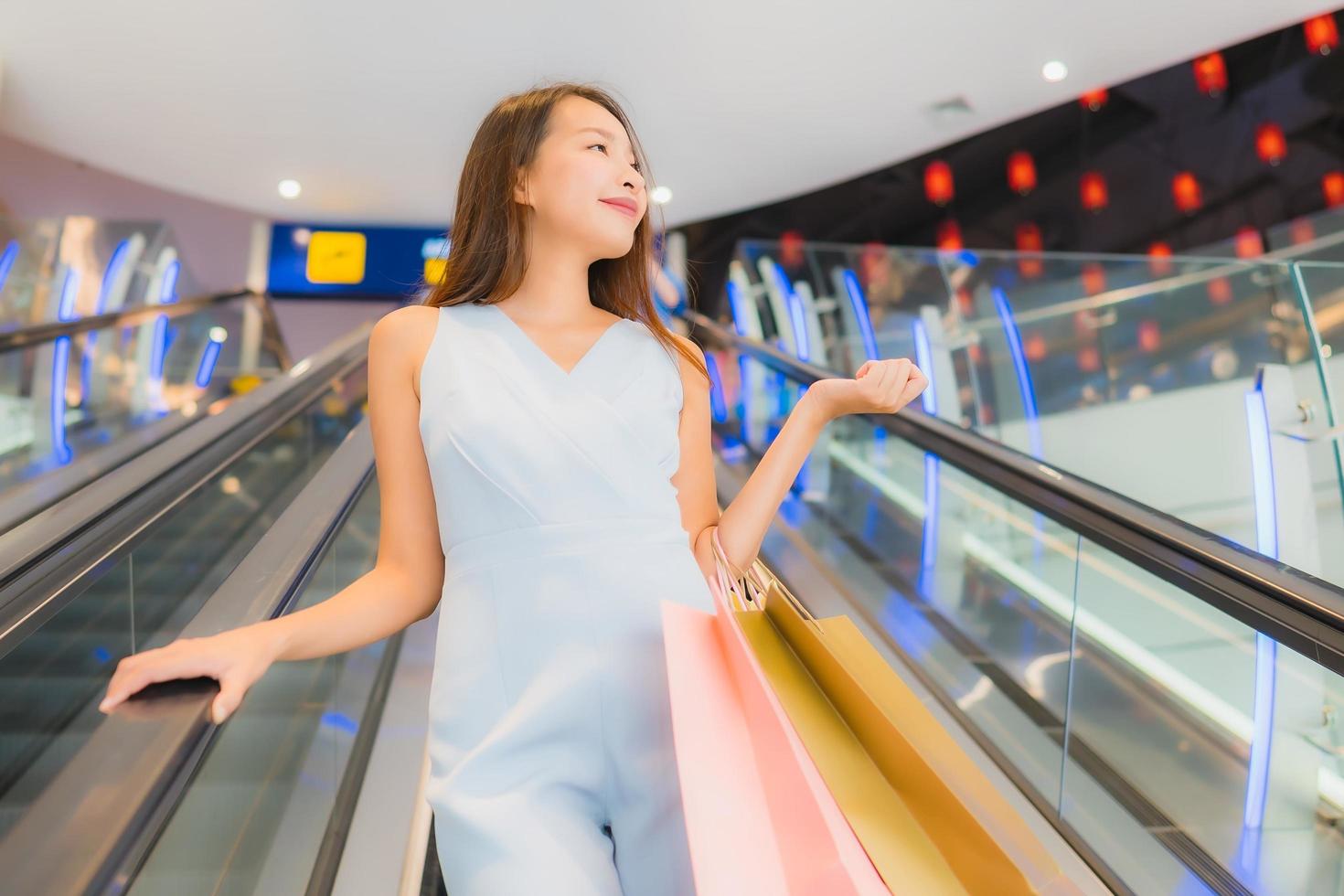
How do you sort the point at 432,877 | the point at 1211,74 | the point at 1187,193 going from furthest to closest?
the point at 1187,193, the point at 1211,74, the point at 432,877

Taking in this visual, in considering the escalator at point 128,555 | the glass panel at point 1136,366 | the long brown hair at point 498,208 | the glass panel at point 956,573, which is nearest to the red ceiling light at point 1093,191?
the glass panel at point 1136,366

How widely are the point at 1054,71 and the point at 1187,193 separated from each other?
136 inches

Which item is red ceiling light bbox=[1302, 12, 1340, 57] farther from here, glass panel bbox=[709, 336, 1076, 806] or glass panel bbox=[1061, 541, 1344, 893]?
glass panel bbox=[1061, 541, 1344, 893]

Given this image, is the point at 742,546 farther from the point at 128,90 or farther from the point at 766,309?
the point at 128,90

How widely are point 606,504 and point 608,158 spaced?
560 millimetres

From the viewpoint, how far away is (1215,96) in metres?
11.0

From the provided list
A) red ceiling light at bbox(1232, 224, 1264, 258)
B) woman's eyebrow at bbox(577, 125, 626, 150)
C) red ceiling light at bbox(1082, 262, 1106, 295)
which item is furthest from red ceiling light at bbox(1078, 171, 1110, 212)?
woman's eyebrow at bbox(577, 125, 626, 150)

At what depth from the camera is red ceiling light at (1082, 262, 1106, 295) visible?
20.8 ft

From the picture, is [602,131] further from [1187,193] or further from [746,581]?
[1187,193]

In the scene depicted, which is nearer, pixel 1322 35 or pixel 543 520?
pixel 543 520

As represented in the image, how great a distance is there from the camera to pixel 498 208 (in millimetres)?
1664

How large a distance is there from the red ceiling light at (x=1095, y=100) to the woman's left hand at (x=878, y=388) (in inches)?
460

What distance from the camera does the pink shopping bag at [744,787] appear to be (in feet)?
2.49

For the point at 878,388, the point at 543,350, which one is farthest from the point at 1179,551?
the point at 543,350
